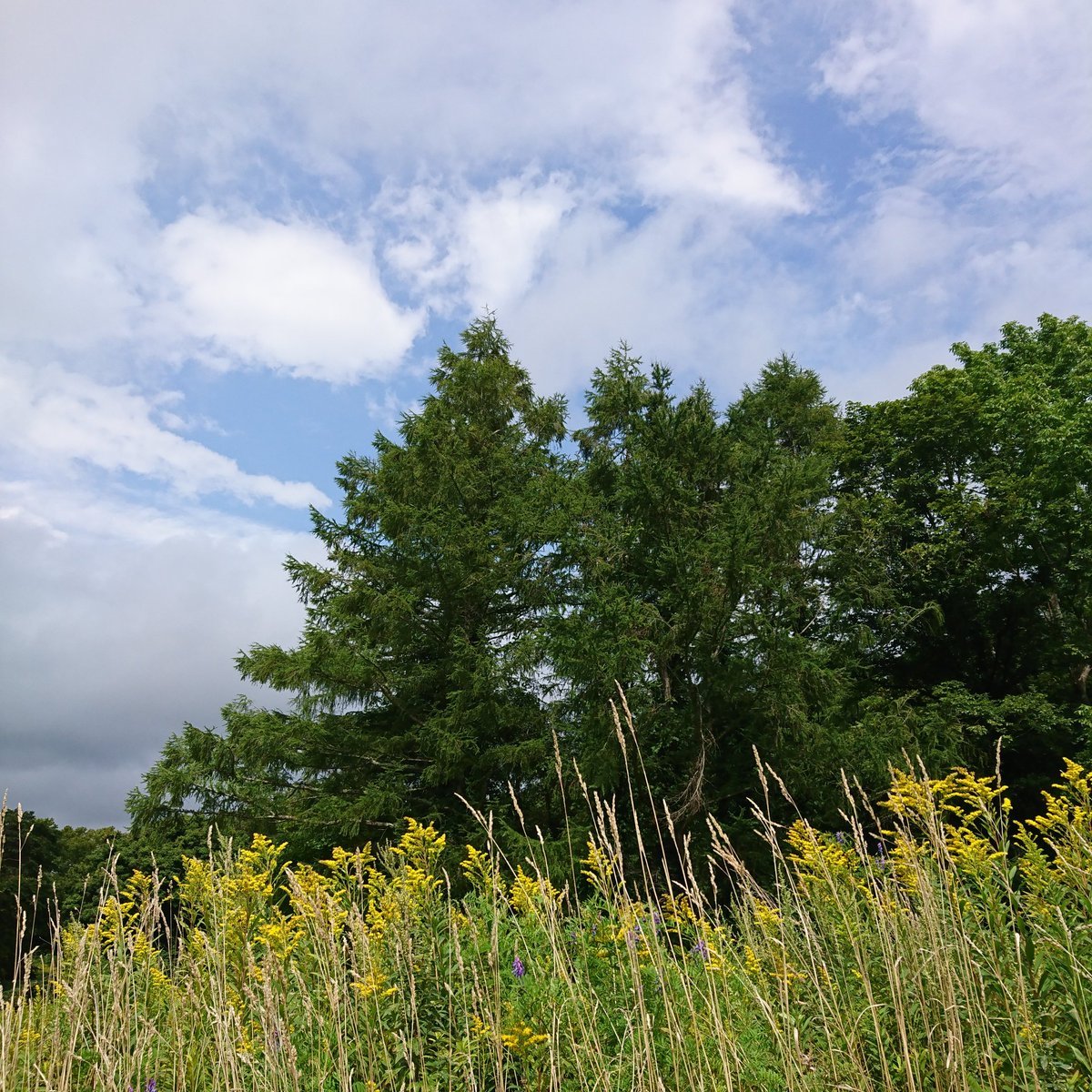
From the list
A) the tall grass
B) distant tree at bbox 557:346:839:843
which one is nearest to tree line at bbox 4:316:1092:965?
distant tree at bbox 557:346:839:843

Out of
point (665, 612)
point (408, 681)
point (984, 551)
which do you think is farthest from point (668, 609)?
point (984, 551)

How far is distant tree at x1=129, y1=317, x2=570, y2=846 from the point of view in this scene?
43.6 ft

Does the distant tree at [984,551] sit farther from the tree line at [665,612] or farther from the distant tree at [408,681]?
the distant tree at [408,681]

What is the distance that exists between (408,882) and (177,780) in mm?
12220

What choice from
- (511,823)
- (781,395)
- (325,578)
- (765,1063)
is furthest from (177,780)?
(781,395)

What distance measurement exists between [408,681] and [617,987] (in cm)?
1126

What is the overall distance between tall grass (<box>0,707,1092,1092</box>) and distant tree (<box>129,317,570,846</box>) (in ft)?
30.3

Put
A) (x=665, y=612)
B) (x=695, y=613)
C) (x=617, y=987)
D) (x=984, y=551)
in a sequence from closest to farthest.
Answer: (x=617, y=987)
(x=695, y=613)
(x=665, y=612)
(x=984, y=551)

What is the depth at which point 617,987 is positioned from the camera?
3408 millimetres

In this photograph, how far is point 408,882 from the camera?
347 cm

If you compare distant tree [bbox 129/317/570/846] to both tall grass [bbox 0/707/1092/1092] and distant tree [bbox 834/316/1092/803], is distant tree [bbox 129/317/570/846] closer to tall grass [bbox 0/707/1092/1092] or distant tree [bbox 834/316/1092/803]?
distant tree [bbox 834/316/1092/803]

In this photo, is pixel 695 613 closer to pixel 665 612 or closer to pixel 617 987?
pixel 665 612

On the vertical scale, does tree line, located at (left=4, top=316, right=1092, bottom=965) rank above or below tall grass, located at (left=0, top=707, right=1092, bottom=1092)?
above

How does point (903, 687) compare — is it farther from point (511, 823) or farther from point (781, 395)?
point (511, 823)
